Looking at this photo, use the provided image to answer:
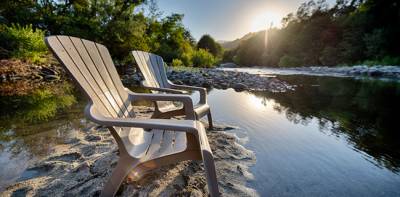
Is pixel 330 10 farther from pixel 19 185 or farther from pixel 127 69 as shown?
pixel 19 185

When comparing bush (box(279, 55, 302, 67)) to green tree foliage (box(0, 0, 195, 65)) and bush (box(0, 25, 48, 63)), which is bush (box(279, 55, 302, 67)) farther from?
bush (box(0, 25, 48, 63))

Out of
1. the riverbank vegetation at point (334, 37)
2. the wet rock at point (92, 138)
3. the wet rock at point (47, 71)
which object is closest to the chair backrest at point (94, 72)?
the wet rock at point (92, 138)

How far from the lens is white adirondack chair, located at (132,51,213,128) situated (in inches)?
78.4

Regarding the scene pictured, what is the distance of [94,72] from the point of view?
4.30 feet

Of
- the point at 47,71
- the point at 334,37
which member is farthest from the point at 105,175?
the point at 334,37

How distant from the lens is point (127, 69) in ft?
33.3

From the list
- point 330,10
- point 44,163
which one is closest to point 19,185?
point 44,163

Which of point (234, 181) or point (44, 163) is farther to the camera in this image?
point (44, 163)

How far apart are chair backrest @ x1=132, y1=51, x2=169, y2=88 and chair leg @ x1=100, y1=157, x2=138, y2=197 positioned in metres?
1.29

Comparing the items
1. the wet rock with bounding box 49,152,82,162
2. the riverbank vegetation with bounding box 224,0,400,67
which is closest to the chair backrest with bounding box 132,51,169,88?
the wet rock with bounding box 49,152,82,162

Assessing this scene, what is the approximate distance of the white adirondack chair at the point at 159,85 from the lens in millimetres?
1991

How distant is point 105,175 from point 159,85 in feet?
4.46

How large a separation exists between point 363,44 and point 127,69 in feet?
68.4

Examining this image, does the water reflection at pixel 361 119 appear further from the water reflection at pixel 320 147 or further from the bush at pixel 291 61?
the bush at pixel 291 61
